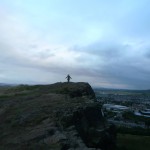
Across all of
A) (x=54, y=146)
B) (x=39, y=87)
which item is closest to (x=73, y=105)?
(x=54, y=146)

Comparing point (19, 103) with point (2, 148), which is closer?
point (2, 148)

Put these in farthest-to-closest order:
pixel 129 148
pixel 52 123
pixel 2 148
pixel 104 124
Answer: pixel 129 148
pixel 104 124
pixel 52 123
pixel 2 148

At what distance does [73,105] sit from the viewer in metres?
17.8

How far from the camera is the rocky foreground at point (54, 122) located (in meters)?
13.9

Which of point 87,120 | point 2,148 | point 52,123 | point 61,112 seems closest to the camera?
point 2,148

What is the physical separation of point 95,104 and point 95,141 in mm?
2471

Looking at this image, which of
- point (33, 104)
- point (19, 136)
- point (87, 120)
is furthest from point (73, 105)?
point (19, 136)

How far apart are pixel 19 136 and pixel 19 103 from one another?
15.1ft

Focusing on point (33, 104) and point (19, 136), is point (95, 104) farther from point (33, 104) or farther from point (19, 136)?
point (19, 136)

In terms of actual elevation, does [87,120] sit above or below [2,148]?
above

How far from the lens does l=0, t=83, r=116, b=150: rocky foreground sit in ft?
45.5

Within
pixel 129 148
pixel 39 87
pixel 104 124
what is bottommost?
pixel 129 148

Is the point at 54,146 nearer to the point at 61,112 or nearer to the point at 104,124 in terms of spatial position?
the point at 61,112

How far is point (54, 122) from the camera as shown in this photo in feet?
51.1
